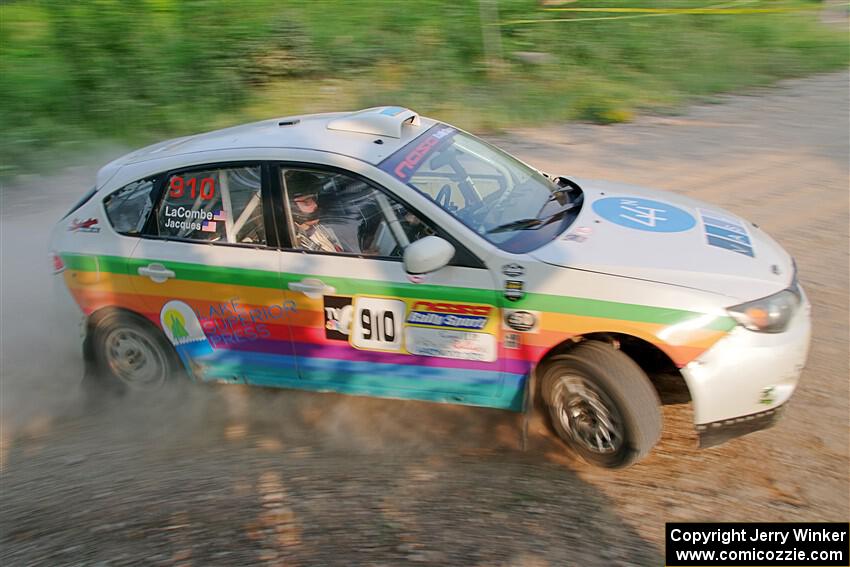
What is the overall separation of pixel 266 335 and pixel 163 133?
7.50m

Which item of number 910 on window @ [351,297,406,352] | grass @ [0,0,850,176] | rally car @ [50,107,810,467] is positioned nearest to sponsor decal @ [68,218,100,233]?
rally car @ [50,107,810,467]

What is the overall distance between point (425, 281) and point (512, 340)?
56cm

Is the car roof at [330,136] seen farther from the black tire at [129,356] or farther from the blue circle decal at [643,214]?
the blue circle decal at [643,214]

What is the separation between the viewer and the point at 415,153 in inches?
181

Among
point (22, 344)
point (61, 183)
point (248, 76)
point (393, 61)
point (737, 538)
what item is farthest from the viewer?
point (393, 61)

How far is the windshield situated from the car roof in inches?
4.1

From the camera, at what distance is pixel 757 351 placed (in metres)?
3.76

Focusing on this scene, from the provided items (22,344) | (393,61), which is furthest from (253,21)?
(22,344)

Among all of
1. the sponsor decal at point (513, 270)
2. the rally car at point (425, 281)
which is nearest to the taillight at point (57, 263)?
the rally car at point (425, 281)

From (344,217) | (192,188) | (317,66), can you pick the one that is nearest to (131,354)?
(192,188)

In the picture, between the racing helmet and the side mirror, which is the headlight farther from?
the racing helmet

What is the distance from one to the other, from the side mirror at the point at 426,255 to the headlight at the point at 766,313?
1427 millimetres

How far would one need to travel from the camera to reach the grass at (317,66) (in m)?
11.2

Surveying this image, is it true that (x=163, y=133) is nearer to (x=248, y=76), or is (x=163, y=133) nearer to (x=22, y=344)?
(x=248, y=76)
